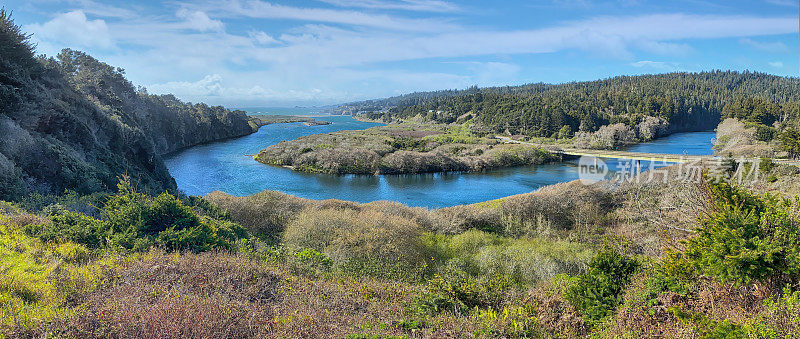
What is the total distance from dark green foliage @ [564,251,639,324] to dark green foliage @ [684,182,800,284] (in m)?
1.28

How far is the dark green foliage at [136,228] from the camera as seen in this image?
8289 mm

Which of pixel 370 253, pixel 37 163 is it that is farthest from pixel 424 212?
pixel 37 163

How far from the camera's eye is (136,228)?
882 centimetres

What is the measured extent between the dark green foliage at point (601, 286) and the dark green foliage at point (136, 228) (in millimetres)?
8068

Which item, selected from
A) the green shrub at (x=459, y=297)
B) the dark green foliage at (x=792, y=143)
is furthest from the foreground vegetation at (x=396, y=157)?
the green shrub at (x=459, y=297)

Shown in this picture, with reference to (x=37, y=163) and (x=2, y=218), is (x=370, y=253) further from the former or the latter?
(x=37, y=163)

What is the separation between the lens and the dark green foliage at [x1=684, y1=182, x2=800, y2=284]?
582 cm

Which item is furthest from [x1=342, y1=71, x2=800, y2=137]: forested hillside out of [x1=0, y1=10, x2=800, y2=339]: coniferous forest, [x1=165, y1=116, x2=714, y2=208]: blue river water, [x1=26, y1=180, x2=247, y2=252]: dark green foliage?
[x1=26, y1=180, x2=247, y2=252]: dark green foliage

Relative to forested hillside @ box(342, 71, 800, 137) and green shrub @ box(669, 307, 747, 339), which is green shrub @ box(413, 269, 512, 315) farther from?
forested hillside @ box(342, 71, 800, 137)

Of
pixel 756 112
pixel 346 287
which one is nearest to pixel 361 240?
pixel 346 287

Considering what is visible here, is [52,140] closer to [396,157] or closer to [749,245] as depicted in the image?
[749,245]

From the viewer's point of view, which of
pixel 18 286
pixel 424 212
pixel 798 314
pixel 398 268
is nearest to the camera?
pixel 798 314

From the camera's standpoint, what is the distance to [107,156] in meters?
20.3

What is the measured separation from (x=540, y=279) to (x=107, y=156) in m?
21.5
